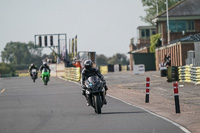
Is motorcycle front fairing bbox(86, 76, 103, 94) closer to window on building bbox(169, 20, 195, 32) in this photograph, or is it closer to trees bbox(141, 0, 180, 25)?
window on building bbox(169, 20, 195, 32)

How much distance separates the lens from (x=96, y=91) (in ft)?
53.2

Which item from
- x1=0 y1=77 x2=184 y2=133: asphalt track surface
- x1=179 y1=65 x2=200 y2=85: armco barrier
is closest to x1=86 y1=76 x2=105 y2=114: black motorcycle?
x1=0 y1=77 x2=184 y2=133: asphalt track surface

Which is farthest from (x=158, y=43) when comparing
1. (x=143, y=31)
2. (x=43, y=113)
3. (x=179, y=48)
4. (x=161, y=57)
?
(x=43, y=113)

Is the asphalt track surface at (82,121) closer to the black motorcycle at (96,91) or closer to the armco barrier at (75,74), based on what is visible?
the black motorcycle at (96,91)

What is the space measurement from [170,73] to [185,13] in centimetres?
3428

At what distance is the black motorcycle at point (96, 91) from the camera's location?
1612 centimetres

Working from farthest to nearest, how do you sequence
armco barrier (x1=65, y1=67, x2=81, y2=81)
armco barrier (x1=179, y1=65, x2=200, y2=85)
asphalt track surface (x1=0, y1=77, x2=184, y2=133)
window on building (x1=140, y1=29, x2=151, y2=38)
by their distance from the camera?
window on building (x1=140, y1=29, x2=151, y2=38) < armco barrier (x1=65, y1=67, x2=81, y2=81) < armco barrier (x1=179, y1=65, x2=200, y2=85) < asphalt track surface (x1=0, y1=77, x2=184, y2=133)

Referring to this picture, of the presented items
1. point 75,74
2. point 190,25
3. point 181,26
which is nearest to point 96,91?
point 75,74

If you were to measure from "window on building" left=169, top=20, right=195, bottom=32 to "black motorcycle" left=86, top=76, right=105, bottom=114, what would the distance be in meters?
55.6

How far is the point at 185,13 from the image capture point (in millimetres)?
70938

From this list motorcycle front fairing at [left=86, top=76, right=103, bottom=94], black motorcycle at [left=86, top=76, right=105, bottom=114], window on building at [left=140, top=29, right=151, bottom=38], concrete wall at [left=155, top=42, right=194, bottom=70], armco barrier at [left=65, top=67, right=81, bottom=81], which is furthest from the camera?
window on building at [left=140, top=29, right=151, bottom=38]

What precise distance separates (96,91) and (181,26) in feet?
184

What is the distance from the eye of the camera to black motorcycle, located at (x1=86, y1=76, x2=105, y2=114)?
16125mm

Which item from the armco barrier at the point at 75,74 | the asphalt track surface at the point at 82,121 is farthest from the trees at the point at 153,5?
the asphalt track surface at the point at 82,121
